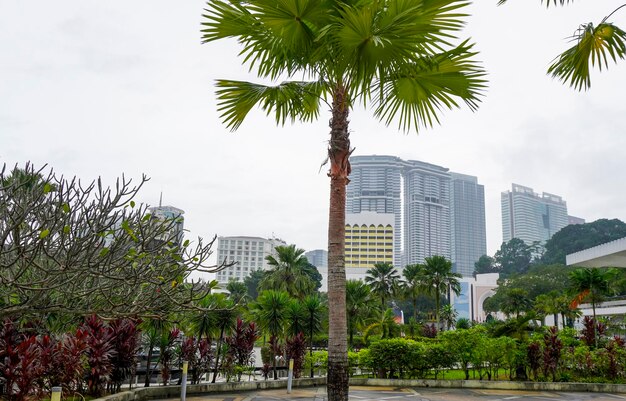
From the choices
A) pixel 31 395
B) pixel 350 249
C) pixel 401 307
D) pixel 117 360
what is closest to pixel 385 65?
pixel 31 395

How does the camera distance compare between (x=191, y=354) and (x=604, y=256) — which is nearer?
(x=191, y=354)

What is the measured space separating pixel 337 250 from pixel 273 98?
317 centimetres

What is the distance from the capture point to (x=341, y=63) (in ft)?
23.5

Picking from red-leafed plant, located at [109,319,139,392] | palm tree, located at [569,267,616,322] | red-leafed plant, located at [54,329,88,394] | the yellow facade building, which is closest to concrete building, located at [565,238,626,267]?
palm tree, located at [569,267,616,322]

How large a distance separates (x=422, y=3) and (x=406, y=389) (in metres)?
12.6

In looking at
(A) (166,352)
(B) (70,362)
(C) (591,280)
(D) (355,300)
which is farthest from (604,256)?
(B) (70,362)

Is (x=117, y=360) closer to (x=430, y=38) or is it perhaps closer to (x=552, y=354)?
(x=430, y=38)

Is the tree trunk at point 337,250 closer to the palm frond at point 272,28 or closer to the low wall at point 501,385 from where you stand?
the palm frond at point 272,28

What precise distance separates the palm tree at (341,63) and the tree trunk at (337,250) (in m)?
0.02

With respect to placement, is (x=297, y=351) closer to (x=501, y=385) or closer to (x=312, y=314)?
(x=312, y=314)

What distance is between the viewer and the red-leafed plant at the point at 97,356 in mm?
9438

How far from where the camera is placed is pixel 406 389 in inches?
614

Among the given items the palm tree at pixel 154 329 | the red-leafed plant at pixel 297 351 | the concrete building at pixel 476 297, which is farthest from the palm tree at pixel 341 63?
the concrete building at pixel 476 297

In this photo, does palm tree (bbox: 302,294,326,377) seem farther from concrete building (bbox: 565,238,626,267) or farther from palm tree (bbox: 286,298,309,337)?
concrete building (bbox: 565,238,626,267)
